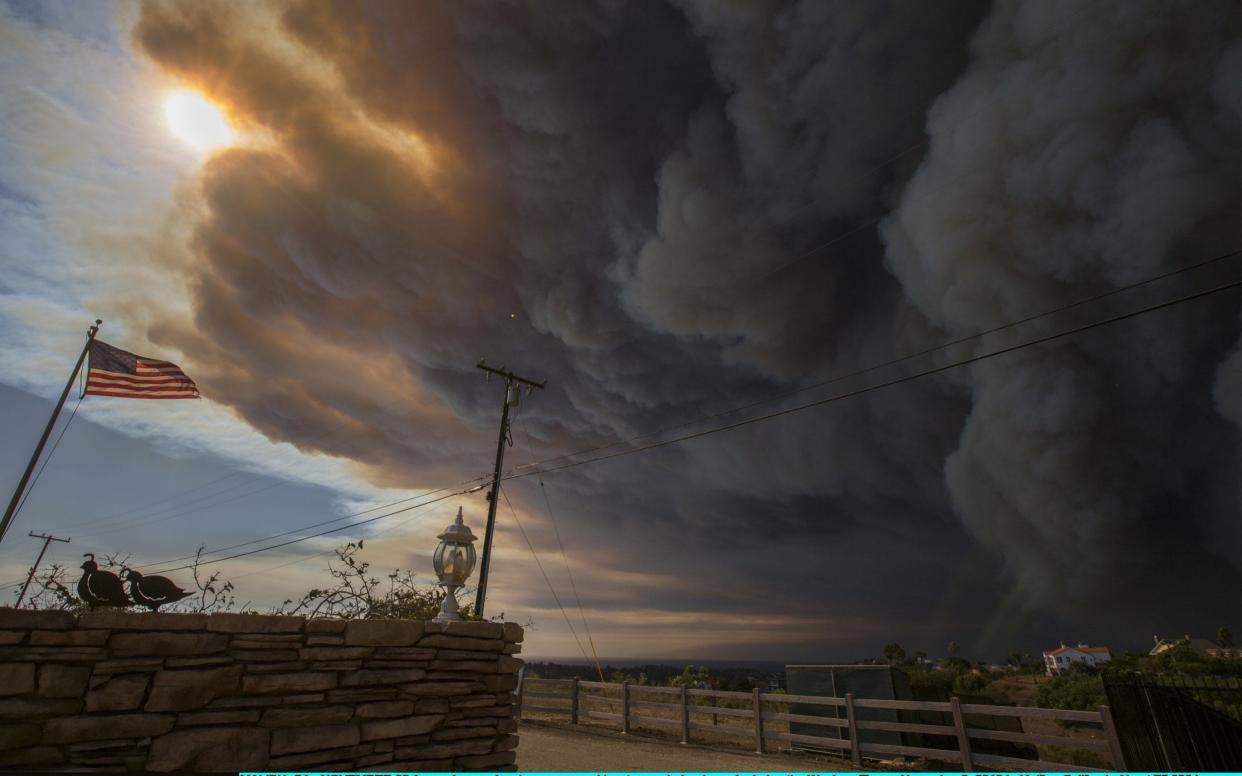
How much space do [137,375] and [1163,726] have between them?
17403 mm

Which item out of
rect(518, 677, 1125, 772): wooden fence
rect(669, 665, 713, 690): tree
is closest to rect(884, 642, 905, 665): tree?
rect(669, 665, 713, 690): tree

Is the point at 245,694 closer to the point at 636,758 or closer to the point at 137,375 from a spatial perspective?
the point at 636,758

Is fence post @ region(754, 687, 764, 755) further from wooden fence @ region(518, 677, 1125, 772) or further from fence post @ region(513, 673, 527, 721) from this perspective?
fence post @ region(513, 673, 527, 721)

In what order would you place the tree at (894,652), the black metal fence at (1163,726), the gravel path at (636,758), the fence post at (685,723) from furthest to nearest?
the tree at (894,652), the fence post at (685,723), the gravel path at (636,758), the black metal fence at (1163,726)

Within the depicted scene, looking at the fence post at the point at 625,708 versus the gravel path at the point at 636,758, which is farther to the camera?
the fence post at the point at 625,708

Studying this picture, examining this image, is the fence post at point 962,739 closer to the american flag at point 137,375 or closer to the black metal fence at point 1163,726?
the black metal fence at point 1163,726

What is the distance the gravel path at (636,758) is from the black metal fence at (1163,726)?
3.95 meters

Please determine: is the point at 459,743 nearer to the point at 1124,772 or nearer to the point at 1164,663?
the point at 1124,772

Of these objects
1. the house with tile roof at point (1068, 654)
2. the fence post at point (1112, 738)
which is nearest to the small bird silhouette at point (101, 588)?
the fence post at point (1112, 738)

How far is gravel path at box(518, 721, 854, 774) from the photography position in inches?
325

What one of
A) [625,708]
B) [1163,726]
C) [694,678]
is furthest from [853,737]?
[694,678]

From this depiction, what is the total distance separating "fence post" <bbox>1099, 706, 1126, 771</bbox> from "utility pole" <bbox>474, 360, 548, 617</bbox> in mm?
11429

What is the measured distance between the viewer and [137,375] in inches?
412

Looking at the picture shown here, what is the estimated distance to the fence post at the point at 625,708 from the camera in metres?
12.3
